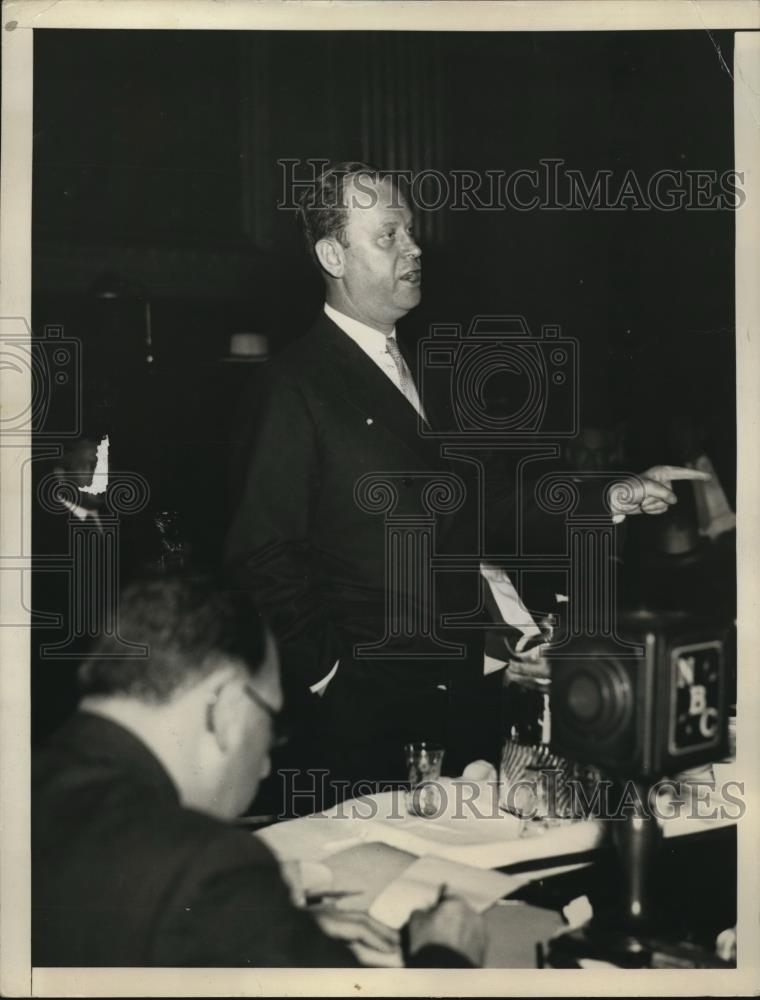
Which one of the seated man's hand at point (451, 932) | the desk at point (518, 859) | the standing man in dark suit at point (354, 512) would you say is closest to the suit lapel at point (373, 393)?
the standing man in dark suit at point (354, 512)

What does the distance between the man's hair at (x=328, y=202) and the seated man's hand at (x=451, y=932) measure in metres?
0.99

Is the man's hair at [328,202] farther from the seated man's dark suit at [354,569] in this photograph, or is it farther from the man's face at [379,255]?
the seated man's dark suit at [354,569]

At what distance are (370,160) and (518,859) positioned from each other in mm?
1074

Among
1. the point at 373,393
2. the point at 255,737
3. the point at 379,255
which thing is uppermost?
the point at 379,255

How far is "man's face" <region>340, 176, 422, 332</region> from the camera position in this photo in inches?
59.2

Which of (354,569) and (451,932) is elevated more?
→ (354,569)

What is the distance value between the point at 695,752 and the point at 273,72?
1.23 meters

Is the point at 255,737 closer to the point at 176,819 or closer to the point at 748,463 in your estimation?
the point at 176,819

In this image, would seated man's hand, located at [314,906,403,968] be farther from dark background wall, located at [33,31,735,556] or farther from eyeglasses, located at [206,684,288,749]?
dark background wall, located at [33,31,735,556]

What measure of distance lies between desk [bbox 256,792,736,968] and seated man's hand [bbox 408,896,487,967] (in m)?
0.02

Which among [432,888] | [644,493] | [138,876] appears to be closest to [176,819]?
[138,876]

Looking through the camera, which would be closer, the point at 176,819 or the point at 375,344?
the point at 176,819

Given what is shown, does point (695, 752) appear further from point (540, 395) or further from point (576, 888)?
point (540, 395)

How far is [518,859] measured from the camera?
1.44 metres
